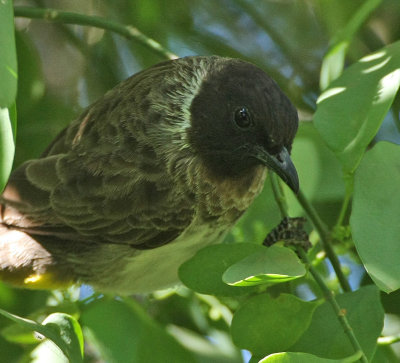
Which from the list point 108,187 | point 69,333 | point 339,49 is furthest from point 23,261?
point 339,49

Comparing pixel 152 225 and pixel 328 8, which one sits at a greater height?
pixel 328 8

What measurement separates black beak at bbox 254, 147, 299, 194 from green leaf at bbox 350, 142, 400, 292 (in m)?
0.41

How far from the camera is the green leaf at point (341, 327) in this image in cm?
191

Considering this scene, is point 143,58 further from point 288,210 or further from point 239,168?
point 288,210

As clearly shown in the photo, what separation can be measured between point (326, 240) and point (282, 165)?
298 mm

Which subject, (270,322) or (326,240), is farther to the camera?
(326,240)

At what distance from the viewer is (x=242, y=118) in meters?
2.61

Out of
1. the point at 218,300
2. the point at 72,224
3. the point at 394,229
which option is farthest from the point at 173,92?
the point at 394,229

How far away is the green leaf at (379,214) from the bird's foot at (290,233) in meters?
0.52

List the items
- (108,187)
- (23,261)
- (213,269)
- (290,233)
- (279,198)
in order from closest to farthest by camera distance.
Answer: (213,269), (279,198), (290,233), (108,187), (23,261)

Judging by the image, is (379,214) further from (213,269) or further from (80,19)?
Answer: (80,19)

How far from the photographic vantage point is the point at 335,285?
2.51 m

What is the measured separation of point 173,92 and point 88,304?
846 mm

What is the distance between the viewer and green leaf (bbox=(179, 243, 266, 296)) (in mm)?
2002
